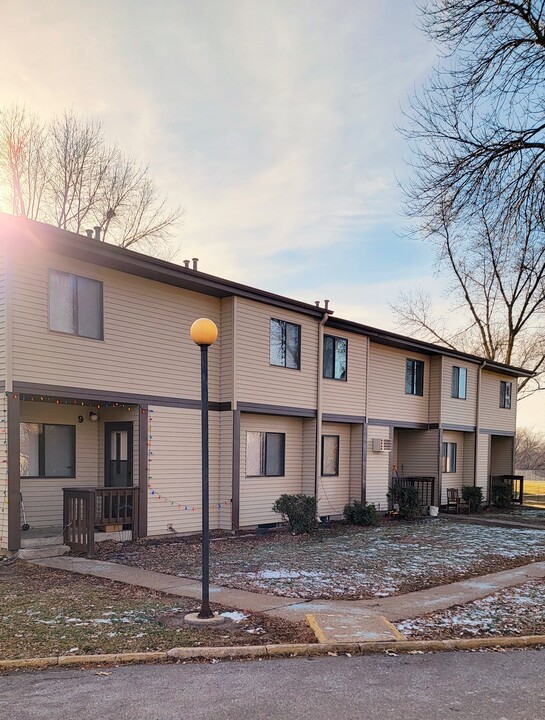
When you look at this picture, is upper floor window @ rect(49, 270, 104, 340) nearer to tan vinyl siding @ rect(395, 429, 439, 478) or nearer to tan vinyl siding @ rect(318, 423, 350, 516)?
tan vinyl siding @ rect(318, 423, 350, 516)

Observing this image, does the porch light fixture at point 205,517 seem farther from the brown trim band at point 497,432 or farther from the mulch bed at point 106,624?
the brown trim band at point 497,432

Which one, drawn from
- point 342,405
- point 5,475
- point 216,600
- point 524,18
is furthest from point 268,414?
point 524,18

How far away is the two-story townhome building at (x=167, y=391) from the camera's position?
11.0 m

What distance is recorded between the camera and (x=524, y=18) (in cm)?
845

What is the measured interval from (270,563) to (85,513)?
11.0 ft

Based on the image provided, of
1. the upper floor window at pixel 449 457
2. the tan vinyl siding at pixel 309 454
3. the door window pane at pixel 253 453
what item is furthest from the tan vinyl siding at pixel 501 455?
the door window pane at pixel 253 453

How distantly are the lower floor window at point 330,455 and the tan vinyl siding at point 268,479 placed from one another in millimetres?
1349

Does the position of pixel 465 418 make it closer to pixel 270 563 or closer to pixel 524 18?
pixel 270 563

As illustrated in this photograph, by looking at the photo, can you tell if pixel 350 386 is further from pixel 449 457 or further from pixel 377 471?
pixel 449 457

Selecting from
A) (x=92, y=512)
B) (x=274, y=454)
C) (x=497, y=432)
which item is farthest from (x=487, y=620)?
A: (x=497, y=432)

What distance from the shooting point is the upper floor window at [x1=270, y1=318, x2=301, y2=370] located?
51.4 ft

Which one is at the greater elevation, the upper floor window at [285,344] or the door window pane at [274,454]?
the upper floor window at [285,344]

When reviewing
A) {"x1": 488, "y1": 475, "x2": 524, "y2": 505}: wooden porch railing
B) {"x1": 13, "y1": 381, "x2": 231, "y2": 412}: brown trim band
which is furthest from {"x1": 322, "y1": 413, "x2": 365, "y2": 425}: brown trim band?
{"x1": 488, "y1": 475, "x2": 524, "y2": 505}: wooden porch railing

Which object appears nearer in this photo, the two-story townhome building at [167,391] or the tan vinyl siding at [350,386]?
the two-story townhome building at [167,391]
